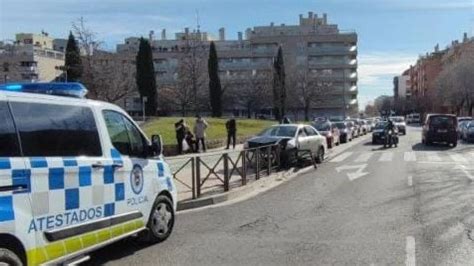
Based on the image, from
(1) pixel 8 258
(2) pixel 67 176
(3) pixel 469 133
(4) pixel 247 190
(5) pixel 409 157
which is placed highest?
(2) pixel 67 176

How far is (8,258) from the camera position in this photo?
5.68m

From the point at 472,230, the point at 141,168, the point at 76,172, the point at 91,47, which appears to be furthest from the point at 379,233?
the point at 91,47

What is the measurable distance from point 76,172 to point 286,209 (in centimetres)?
637

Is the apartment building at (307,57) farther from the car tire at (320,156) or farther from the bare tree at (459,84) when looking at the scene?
the car tire at (320,156)

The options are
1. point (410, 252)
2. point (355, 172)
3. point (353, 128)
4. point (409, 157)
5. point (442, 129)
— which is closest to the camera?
point (410, 252)

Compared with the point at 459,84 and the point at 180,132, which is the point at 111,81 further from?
the point at 459,84

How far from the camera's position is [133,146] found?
8.49 m

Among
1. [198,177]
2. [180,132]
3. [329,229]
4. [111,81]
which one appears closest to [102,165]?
[329,229]

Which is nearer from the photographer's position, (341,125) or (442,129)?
(442,129)

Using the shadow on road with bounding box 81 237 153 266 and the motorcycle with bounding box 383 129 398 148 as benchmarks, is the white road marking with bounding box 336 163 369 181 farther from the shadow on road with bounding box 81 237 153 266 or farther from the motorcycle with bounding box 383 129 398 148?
the motorcycle with bounding box 383 129 398 148

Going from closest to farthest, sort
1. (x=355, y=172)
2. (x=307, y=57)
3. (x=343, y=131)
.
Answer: (x=355, y=172) < (x=343, y=131) < (x=307, y=57)

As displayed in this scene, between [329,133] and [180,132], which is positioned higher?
[180,132]

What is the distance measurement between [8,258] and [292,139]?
17014mm

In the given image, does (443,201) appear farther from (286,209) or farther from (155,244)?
(155,244)
